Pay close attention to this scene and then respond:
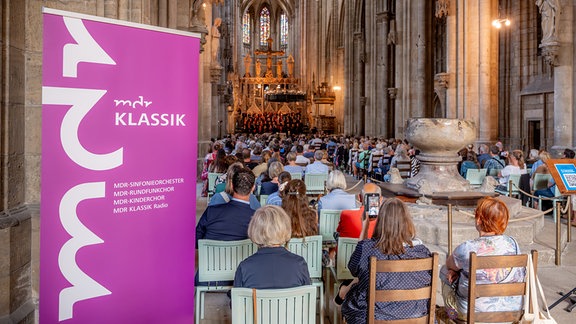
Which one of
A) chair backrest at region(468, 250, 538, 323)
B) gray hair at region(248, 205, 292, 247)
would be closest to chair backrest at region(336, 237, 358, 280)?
gray hair at region(248, 205, 292, 247)

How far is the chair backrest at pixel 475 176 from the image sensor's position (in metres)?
10.3

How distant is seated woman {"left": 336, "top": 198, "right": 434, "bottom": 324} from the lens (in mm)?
3094

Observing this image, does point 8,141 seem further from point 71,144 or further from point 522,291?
point 522,291

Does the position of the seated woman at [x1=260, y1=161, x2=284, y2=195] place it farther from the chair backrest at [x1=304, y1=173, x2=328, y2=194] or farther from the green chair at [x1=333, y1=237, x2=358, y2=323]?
the green chair at [x1=333, y1=237, x2=358, y2=323]

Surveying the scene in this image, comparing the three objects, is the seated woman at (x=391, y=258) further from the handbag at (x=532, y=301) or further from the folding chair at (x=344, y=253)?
the folding chair at (x=344, y=253)

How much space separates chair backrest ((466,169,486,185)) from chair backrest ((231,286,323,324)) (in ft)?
27.5

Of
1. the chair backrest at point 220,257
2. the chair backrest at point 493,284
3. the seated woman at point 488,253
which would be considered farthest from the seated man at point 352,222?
the chair backrest at point 493,284

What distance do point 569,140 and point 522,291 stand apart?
12038mm

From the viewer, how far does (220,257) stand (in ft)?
13.5

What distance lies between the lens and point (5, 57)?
133 inches

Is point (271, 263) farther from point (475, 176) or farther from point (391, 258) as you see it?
point (475, 176)

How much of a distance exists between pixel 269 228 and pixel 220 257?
1.13m

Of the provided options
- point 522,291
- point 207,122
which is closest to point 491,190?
point 522,291

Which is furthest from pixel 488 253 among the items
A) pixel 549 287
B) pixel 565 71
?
pixel 565 71
